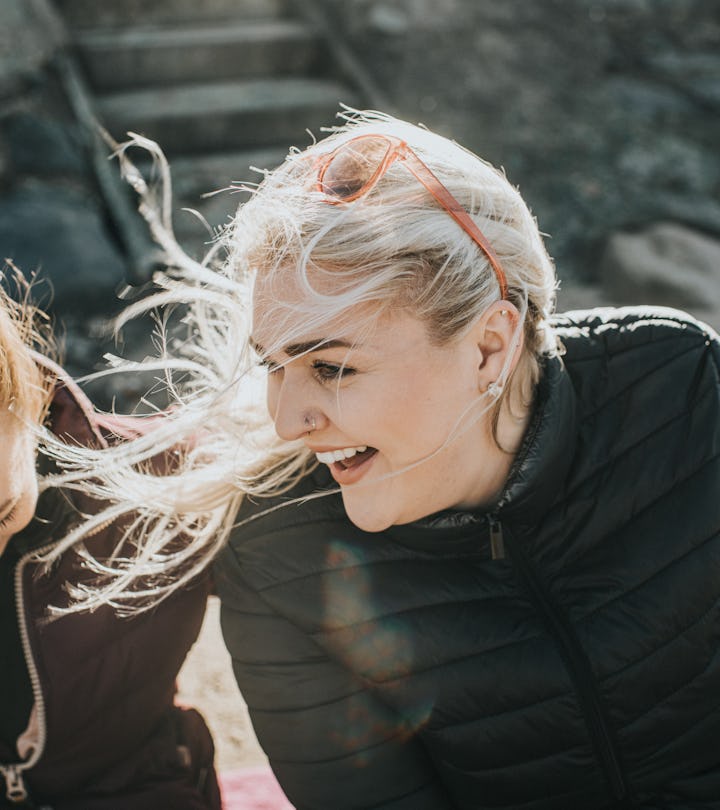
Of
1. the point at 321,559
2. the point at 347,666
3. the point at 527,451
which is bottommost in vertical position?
the point at 347,666

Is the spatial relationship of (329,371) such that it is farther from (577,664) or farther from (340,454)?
(577,664)

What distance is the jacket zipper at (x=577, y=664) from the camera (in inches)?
70.5

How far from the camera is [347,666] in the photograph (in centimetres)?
185

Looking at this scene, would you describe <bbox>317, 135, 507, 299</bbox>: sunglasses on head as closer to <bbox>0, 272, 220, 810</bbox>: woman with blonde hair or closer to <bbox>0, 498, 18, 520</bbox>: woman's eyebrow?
<bbox>0, 272, 220, 810</bbox>: woman with blonde hair

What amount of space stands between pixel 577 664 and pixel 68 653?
1.04m

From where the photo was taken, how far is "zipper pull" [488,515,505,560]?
1846mm

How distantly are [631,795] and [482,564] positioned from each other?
58cm

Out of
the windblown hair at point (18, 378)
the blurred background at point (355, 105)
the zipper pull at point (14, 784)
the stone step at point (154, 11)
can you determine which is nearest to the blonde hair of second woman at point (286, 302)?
the windblown hair at point (18, 378)

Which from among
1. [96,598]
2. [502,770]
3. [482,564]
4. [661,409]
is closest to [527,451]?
[482,564]

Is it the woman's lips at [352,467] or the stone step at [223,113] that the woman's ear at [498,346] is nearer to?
the woman's lips at [352,467]

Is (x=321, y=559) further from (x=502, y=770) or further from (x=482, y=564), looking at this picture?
(x=502, y=770)

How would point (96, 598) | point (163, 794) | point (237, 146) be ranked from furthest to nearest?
point (237, 146), point (163, 794), point (96, 598)

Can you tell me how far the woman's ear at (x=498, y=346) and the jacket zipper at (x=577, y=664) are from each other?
0.29 meters

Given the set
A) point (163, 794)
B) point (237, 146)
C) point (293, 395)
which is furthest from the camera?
point (237, 146)
